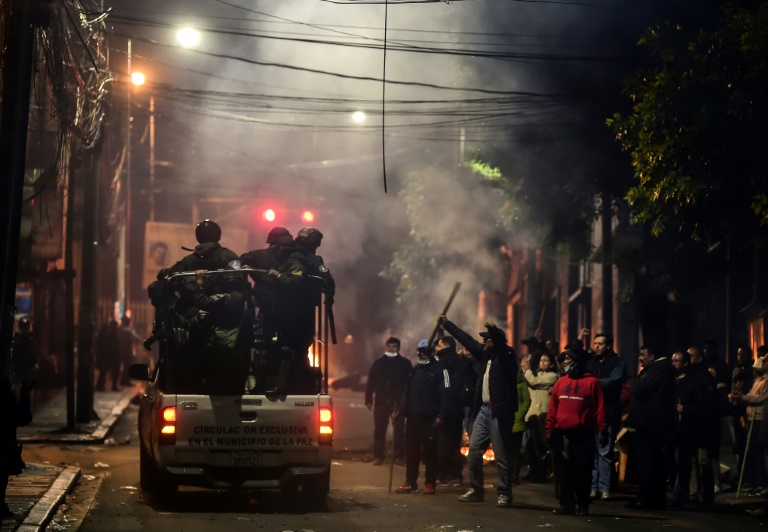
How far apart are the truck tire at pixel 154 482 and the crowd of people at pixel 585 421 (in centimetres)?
278

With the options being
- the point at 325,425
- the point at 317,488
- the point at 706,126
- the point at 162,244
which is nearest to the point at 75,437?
the point at 317,488

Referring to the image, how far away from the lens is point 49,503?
10.2 meters

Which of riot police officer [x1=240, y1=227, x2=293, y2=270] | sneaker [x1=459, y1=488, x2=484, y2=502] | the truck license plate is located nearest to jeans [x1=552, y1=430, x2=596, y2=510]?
sneaker [x1=459, y1=488, x2=484, y2=502]

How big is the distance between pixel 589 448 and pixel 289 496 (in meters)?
3.07

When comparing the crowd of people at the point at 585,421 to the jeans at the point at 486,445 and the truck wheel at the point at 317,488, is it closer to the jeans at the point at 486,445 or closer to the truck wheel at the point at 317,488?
the jeans at the point at 486,445

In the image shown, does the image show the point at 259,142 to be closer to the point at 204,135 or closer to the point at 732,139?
the point at 204,135

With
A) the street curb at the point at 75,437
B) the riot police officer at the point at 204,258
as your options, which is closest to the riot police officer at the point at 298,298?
the riot police officer at the point at 204,258

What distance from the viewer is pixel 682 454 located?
12.1 metres

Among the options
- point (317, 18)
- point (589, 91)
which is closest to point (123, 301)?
point (317, 18)

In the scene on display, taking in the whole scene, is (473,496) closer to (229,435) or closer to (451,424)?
(451,424)

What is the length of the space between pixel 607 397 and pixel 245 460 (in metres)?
4.29

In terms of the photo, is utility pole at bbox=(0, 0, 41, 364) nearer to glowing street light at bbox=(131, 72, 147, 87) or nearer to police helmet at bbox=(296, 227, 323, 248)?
police helmet at bbox=(296, 227, 323, 248)

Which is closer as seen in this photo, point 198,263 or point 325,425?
point 325,425

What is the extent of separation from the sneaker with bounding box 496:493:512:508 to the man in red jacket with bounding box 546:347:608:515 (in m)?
0.53
